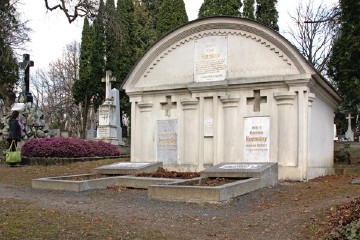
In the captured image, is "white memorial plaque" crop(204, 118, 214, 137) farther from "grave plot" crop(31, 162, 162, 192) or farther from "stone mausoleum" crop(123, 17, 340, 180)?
A: "grave plot" crop(31, 162, 162, 192)

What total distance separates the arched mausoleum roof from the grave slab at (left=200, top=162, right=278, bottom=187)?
9.00 ft

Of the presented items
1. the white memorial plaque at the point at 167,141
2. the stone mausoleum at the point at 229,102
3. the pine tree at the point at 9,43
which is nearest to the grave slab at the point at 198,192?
the stone mausoleum at the point at 229,102

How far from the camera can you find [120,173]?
13227 millimetres

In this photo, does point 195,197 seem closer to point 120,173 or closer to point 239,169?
point 239,169

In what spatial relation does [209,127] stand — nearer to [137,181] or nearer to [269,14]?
[137,181]

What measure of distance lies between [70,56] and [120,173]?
50.2 metres

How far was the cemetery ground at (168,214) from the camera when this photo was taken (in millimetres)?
6254

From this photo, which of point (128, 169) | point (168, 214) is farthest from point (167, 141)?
point (168, 214)

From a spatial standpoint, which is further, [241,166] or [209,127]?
[209,127]

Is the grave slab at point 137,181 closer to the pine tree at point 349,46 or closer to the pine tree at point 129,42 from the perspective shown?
the pine tree at point 349,46

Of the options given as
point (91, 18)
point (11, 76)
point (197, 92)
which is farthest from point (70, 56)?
point (197, 92)

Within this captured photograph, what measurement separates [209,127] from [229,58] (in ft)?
7.35

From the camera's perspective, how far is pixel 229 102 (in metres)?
13.9

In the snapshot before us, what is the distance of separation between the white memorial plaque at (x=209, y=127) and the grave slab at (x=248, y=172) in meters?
2.00
